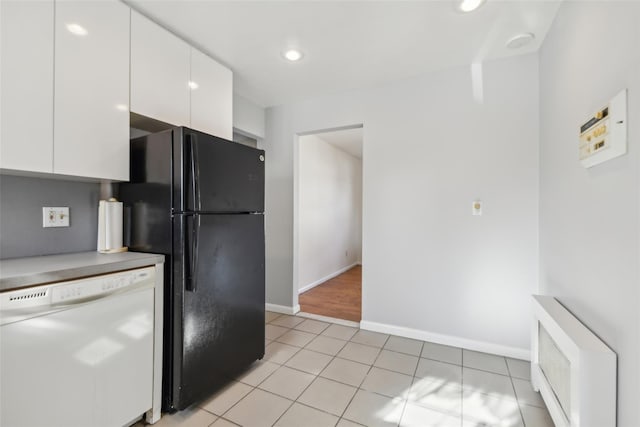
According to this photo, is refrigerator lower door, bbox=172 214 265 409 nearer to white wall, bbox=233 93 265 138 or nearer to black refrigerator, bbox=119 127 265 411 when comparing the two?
black refrigerator, bbox=119 127 265 411

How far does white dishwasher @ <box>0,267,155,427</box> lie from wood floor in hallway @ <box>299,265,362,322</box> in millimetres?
2185

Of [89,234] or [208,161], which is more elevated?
[208,161]

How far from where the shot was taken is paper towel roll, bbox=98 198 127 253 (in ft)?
5.61

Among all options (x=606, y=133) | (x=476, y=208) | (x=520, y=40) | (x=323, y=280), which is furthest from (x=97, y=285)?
(x=323, y=280)

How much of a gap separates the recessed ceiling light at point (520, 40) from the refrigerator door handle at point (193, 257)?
8.32 ft

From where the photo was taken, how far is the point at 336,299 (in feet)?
13.2

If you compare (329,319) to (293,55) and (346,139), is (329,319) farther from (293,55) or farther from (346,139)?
(346,139)

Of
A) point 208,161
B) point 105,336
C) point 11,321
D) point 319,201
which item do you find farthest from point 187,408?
point 319,201

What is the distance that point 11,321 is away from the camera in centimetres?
109

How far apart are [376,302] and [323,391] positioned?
1.17 metres

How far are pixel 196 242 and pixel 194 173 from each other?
405 millimetres

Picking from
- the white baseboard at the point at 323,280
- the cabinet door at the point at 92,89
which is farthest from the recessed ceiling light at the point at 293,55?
the white baseboard at the point at 323,280

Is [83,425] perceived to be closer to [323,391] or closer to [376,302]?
[323,391]

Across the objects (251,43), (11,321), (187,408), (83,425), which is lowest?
(187,408)
